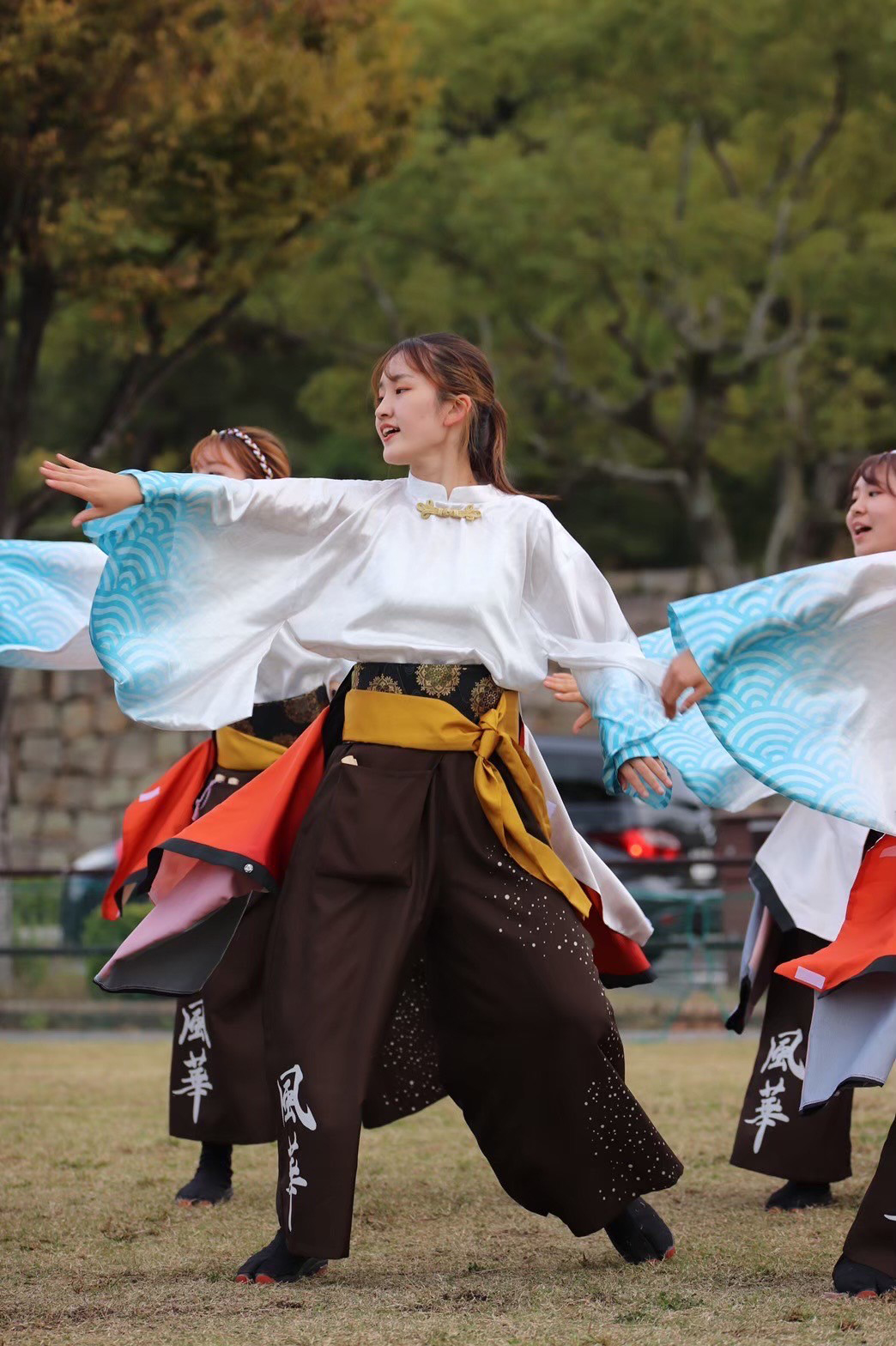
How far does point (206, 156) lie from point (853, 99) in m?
6.77

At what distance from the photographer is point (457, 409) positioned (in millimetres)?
3732

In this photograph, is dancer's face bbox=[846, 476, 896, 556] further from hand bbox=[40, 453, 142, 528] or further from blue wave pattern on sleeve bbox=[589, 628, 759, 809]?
hand bbox=[40, 453, 142, 528]

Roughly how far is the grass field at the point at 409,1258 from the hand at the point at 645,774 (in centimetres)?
95

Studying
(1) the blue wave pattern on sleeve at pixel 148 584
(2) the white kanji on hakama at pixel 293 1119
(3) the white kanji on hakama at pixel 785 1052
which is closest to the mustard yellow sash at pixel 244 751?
(1) the blue wave pattern on sleeve at pixel 148 584

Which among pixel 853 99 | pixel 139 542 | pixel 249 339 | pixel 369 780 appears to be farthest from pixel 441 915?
pixel 249 339

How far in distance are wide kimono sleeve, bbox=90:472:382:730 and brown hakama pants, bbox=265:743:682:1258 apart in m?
0.33

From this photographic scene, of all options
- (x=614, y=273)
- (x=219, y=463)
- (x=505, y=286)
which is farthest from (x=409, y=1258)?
(x=505, y=286)

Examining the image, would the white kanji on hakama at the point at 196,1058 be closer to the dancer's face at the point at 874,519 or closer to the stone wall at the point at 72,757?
the dancer's face at the point at 874,519

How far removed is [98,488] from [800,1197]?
2.42m

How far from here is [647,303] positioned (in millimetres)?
15148

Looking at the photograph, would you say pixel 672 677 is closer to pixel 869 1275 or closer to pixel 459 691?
pixel 459 691

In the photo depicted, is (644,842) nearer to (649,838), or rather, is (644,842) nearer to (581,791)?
(649,838)

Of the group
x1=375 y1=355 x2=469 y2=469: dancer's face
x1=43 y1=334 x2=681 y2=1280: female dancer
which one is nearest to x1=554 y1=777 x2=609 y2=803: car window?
x1=43 y1=334 x2=681 y2=1280: female dancer

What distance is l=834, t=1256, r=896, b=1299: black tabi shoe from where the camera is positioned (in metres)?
3.30
